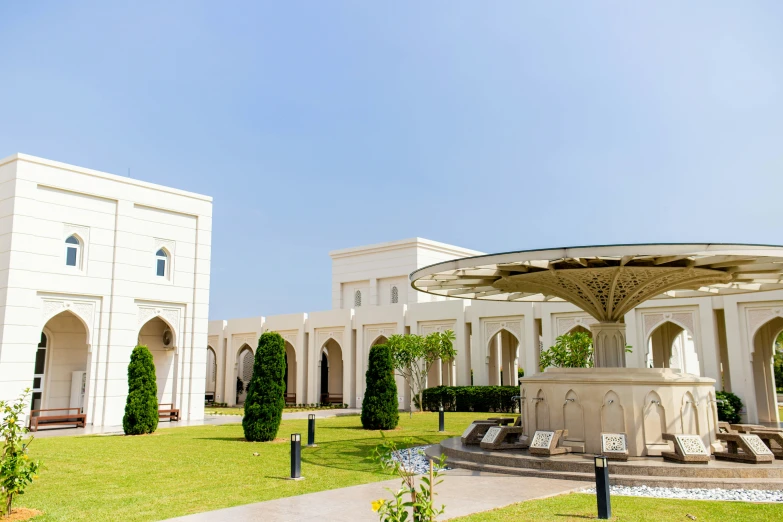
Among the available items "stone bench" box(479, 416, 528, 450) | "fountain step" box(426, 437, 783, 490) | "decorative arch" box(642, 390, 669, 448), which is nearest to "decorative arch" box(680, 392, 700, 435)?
"decorative arch" box(642, 390, 669, 448)

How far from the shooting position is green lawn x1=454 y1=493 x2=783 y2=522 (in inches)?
276

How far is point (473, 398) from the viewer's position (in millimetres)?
25750

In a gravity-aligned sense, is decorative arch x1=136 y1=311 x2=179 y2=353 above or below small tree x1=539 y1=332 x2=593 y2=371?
above

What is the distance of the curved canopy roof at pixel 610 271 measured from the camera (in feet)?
30.8

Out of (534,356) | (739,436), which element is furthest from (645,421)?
(534,356)

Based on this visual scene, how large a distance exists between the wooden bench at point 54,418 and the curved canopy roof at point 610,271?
12263 mm

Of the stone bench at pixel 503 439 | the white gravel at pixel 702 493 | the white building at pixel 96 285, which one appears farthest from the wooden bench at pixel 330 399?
the white gravel at pixel 702 493

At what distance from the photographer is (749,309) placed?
69.6 feet

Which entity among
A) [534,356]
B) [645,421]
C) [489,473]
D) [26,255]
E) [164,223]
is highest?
[164,223]

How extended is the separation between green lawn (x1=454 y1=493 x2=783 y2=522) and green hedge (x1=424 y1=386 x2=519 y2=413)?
16.2 metres

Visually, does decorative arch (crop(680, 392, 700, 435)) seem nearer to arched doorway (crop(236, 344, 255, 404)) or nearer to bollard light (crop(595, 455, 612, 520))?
bollard light (crop(595, 455, 612, 520))

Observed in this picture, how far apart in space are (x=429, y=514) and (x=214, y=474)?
22.5 ft

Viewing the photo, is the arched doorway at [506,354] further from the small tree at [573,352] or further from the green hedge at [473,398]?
the small tree at [573,352]

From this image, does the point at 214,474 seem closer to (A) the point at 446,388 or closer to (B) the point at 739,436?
(B) the point at 739,436
